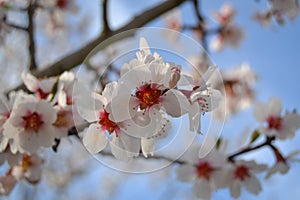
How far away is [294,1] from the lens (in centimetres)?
207

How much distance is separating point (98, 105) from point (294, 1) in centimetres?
148

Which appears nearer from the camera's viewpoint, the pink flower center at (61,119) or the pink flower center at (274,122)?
the pink flower center at (61,119)

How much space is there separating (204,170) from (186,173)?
0.09 metres

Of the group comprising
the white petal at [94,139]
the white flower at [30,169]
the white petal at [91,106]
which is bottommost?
the white flower at [30,169]

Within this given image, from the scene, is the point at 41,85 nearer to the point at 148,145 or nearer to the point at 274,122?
the point at 148,145

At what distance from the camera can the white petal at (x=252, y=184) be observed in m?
1.87

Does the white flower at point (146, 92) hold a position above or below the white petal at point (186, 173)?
above

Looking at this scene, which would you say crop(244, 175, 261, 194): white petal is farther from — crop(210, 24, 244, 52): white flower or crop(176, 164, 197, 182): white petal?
crop(210, 24, 244, 52): white flower

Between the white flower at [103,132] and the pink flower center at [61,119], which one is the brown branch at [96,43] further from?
the white flower at [103,132]

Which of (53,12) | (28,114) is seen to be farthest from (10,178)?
(53,12)

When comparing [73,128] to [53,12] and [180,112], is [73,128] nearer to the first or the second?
[180,112]

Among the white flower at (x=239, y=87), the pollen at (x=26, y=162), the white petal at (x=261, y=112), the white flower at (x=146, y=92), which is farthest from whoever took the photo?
the white flower at (x=239, y=87)

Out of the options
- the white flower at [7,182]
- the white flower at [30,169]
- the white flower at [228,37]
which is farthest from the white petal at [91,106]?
the white flower at [228,37]

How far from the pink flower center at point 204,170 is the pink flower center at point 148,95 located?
101 centimetres
